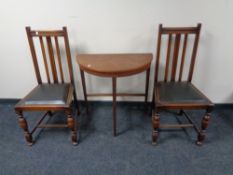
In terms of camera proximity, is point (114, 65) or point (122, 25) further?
point (122, 25)

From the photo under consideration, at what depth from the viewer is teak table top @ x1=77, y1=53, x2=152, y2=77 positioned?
1.43 meters

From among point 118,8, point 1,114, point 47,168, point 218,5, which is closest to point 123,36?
point 118,8

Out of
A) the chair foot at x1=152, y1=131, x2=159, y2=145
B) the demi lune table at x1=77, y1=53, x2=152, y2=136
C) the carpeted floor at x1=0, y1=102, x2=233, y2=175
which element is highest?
the demi lune table at x1=77, y1=53, x2=152, y2=136

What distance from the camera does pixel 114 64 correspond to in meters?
1.52

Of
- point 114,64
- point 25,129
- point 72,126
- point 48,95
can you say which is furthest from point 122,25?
point 25,129

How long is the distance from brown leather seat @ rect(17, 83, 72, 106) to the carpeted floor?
481mm

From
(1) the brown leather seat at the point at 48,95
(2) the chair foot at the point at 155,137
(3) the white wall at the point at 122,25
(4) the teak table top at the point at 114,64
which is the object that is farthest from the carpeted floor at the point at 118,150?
(4) the teak table top at the point at 114,64

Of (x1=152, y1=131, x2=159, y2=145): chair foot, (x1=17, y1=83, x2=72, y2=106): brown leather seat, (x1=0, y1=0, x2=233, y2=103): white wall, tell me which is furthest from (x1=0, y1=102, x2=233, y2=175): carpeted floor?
(x1=0, y1=0, x2=233, y2=103): white wall

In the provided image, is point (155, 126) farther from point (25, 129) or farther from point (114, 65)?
point (25, 129)

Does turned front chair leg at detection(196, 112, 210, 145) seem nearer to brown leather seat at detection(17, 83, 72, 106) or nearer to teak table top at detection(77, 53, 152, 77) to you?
teak table top at detection(77, 53, 152, 77)

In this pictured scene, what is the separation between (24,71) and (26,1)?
2.62ft

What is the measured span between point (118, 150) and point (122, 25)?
1262mm

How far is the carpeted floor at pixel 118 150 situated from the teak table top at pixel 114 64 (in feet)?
2.40

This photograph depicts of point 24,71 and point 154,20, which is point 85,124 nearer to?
point 24,71
